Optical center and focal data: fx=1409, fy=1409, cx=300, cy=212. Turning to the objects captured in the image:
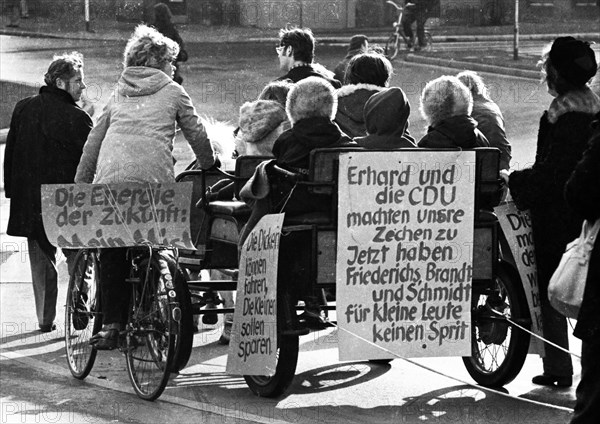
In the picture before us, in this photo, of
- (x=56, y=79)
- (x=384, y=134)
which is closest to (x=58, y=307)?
(x=56, y=79)

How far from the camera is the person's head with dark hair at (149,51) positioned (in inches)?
306

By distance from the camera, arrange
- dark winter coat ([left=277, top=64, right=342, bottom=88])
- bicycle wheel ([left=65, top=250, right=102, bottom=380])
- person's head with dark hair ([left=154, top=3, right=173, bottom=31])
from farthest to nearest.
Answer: person's head with dark hair ([left=154, top=3, right=173, bottom=31])
dark winter coat ([left=277, top=64, right=342, bottom=88])
bicycle wheel ([left=65, top=250, right=102, bottom=380])

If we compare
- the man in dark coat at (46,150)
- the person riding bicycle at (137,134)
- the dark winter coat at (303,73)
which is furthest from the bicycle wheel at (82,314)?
the dark winter coat at (303,73)

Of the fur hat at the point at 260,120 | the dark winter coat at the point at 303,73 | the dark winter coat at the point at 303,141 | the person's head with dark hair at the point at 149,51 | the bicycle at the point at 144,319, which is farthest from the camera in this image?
the dark winter coat at the point at 303,73

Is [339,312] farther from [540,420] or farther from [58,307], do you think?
[58,307]

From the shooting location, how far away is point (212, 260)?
8.20 m

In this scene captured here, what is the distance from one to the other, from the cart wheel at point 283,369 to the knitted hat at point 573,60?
1951 millimetres

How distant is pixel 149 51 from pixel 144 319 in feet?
4.85

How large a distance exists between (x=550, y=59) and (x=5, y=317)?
4491mm

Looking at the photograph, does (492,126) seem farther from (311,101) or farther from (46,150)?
(46,150)

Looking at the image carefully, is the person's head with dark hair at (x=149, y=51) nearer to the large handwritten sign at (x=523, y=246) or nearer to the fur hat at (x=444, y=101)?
the fur hat at (x=444, y=101)

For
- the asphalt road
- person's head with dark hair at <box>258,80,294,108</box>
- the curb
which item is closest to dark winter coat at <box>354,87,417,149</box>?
the asphalt road

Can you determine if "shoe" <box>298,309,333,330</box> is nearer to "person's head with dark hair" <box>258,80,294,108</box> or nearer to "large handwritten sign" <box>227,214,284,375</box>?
"large handwritten sign" <box>227,214,284,375</box>

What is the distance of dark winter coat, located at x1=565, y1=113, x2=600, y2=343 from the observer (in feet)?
16.3
